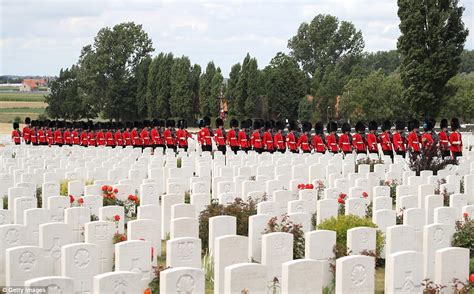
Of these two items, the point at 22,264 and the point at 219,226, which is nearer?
the point at 22,264

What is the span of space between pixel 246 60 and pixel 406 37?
1732 cm

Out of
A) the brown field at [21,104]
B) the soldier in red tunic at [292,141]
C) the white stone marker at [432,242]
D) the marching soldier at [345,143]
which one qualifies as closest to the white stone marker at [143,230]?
the white stone marker at [432,242]

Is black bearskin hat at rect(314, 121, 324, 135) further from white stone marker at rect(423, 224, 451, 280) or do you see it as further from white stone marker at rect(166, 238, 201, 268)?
white stone marker at rect(166, 238, 201, 268)

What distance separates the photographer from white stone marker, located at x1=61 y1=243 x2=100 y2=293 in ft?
26.8

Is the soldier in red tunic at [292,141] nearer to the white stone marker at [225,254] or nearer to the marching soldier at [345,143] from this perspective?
the marching soldier at [345,143]

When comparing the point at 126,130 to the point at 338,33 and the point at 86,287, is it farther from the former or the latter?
the point at 338,33

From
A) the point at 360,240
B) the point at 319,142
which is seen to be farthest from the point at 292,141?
the point at 360,240

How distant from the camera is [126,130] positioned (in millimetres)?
29219

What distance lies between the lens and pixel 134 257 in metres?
8.67

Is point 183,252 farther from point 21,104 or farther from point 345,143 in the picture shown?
point 21,104

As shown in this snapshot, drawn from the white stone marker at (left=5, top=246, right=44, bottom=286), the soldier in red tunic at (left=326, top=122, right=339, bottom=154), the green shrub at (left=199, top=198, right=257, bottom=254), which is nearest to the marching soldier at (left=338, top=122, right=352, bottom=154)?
the soldier in red tunic at (left=326, top=122, right=339, bottom=154)

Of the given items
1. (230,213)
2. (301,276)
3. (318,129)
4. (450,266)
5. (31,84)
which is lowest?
(450,266)

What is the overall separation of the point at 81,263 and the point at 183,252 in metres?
1.16

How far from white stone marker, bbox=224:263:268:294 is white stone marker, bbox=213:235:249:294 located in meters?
1.47
